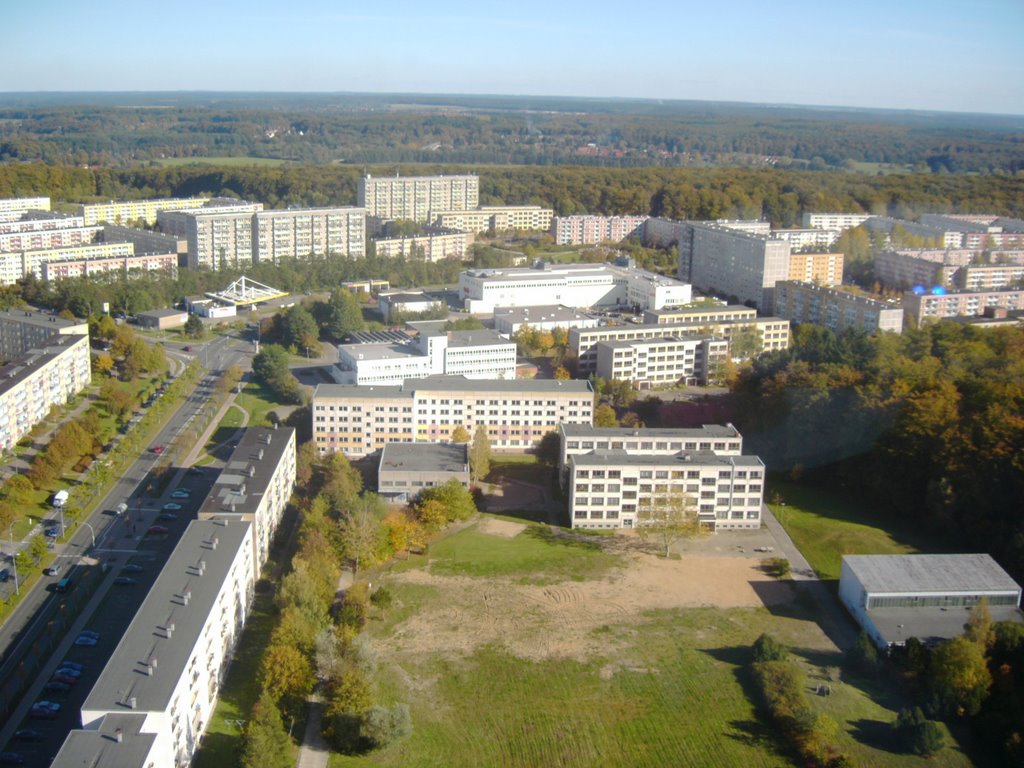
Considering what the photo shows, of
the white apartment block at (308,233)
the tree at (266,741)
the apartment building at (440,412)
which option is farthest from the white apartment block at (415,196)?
the tree at (266,741)

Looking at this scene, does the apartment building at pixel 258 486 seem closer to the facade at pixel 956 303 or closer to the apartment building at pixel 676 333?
the apartment building at pixel 676 333

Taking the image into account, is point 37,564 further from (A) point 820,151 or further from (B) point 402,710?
(A) point 820,151

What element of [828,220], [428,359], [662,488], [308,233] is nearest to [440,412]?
[428,359]

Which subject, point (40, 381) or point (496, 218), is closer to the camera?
point (40, 381)

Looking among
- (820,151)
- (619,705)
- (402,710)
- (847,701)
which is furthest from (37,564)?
(820,151)

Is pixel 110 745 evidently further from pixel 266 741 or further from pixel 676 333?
pixel 676 333

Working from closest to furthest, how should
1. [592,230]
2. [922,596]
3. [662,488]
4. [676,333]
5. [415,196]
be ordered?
[922,596]
[662,488]
[676,333]
[592,230]
[415,196]
